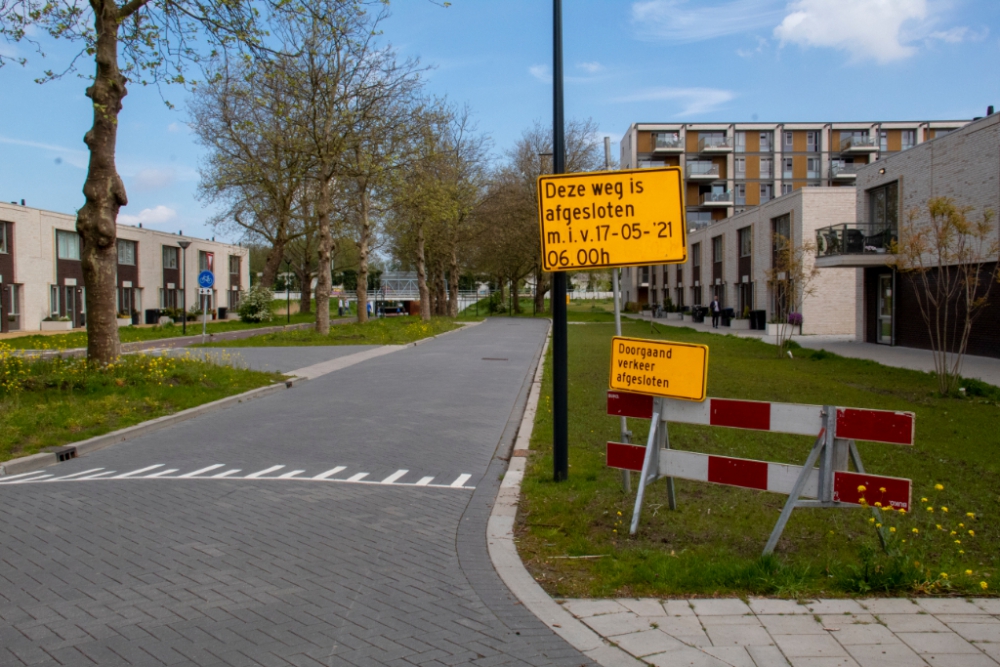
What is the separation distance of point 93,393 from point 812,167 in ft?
235

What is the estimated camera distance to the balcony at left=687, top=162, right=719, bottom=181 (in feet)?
227

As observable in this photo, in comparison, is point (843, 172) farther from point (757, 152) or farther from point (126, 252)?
point (126, 252)

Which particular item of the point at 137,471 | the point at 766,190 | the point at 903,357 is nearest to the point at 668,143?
the point at 766,190

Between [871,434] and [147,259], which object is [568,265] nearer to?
[871,434]

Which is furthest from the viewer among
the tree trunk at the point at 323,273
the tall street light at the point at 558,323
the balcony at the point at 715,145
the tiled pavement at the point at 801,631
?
the balcony at the point at 715,145

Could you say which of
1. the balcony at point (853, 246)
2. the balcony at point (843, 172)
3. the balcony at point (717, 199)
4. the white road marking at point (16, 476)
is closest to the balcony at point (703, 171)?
the balcony at point (717, 199)

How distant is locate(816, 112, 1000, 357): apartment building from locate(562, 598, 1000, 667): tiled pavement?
17.5 metres

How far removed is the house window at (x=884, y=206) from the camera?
1016 inches

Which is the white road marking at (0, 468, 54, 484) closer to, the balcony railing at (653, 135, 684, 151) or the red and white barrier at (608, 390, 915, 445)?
the red and white barrier at (608, 390, 915, 445)

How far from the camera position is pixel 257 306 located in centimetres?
4888

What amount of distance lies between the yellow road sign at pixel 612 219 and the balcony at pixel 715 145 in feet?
221

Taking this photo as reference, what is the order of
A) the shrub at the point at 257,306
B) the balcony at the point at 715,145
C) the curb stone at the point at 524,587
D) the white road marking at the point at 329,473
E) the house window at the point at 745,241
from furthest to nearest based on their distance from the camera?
the balcony at the point at 715,145 → the shrub at the point at 257,306 → the house window at the point at 745,241 → the white road marking at the point at 329,473 → the curb stone at the point at 524,587

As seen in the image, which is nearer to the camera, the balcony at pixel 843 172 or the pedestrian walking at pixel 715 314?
the pedestrian walking at pixel 715 314

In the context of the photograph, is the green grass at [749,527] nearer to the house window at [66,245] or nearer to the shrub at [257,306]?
the house window at [66,245]
